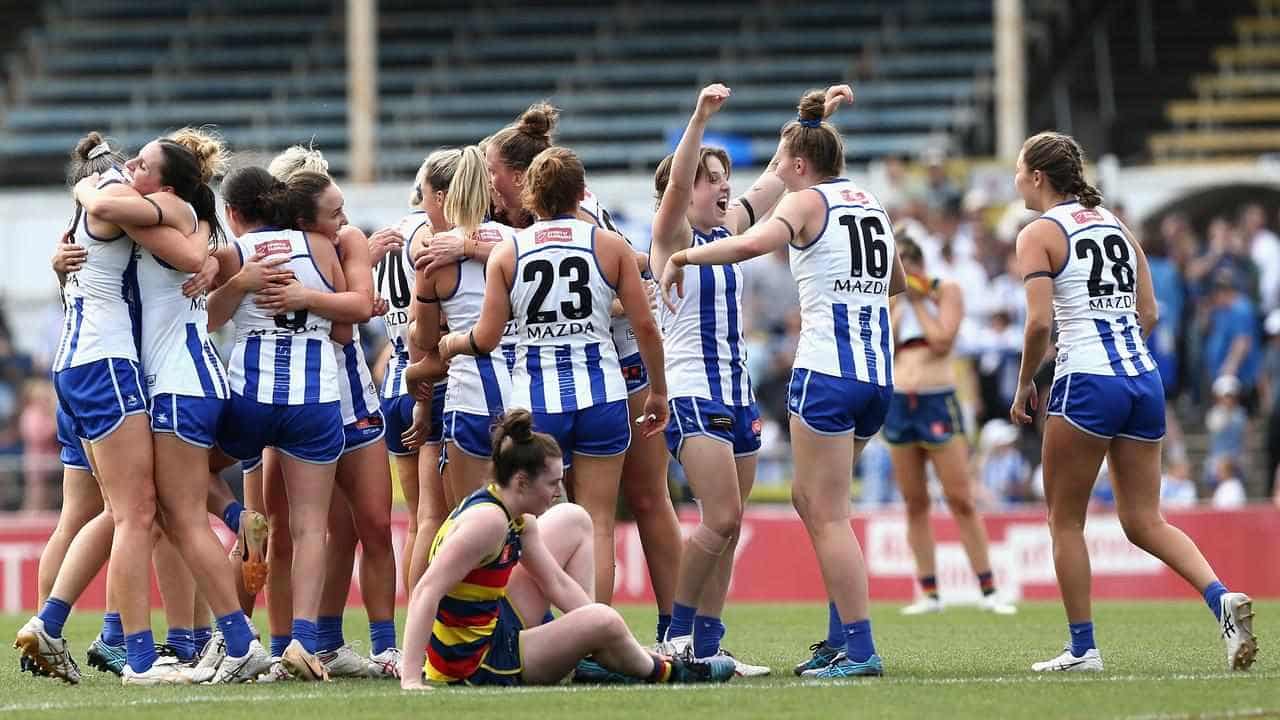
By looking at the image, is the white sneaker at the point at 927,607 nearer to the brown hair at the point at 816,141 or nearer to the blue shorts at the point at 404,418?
the blue shorts at the point at 404,418

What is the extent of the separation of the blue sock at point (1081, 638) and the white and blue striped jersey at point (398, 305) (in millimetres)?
3193

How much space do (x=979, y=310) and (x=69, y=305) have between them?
37.4 ft

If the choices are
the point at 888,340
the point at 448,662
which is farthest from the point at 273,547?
the point at 888,340

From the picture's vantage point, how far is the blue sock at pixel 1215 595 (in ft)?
26.4

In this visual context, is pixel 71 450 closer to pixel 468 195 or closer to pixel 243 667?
pixel 243 667

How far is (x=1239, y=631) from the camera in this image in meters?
7.96

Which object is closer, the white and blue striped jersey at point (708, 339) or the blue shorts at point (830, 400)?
the blue shorts at point (830, 400)

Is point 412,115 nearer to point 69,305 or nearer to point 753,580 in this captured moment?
point 753,580

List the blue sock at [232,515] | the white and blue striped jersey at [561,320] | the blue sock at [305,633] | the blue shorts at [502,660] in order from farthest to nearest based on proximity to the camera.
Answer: the blue sock at [232,515] < the blue sock at [305,633] < the white and blue striped jersey at [561,320] < the blue shorts at [502,660]

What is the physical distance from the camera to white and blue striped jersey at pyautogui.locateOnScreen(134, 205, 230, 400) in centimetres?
773

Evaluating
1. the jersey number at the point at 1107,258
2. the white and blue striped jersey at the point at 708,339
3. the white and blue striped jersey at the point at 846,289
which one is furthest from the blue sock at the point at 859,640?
the jersey number at the point at 1107,258

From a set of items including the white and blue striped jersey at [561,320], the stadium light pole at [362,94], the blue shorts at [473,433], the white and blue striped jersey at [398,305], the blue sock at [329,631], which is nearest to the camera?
the white and blue striped jersey at [561,320]

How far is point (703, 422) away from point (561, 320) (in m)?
0.78

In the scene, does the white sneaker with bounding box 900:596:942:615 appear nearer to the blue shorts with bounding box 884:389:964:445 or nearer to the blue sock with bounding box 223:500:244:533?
the blue shorts with bounding box 884:389:964:445
